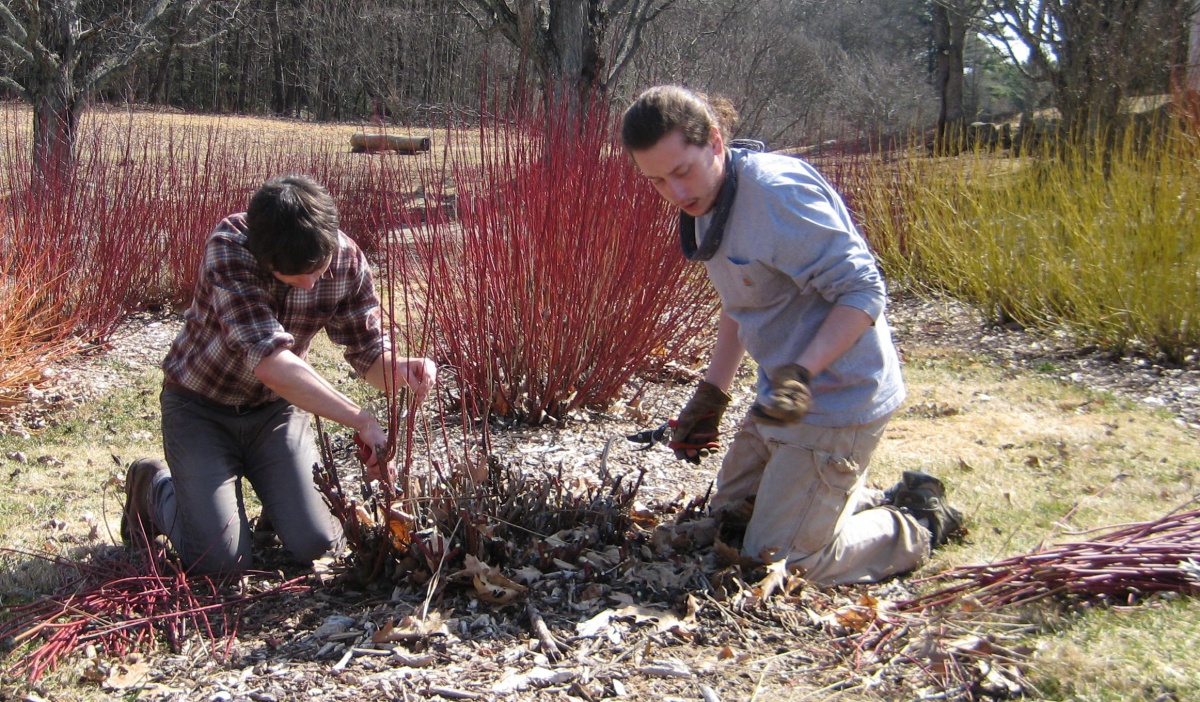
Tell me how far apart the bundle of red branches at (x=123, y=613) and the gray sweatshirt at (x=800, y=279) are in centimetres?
155

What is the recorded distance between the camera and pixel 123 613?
271cm

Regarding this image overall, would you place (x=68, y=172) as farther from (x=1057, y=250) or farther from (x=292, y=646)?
(x=1057, y=250)

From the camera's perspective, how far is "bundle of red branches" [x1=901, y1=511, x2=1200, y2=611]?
2557mm

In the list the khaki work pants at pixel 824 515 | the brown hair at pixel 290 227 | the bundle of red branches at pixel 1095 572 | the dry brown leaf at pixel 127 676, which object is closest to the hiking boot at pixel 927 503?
the khaki work pants at pixel 824 515

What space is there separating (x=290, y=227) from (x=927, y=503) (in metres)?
2.18

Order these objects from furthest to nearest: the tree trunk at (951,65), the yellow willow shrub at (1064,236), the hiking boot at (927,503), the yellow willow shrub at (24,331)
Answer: the tree trunk at (951,65), the yellow willow shrub at (1064,236), the yellow willow shrub at (24,331), the hiking boot at (927,503)

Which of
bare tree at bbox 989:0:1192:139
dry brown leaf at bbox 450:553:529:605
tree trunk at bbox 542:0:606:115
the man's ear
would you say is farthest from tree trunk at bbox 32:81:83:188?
bare tree at bbox 989:0:1192:139

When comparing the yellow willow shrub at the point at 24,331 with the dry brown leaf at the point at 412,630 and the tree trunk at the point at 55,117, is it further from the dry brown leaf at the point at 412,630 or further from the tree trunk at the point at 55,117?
the dry brown leaf at the point at 412,630

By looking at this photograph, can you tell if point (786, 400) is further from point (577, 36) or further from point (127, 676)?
point (577, 36)

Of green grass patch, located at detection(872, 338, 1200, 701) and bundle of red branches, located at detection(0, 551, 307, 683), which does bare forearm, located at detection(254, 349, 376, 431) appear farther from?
green grass patch, located at detection(872, 338, 1200, 701)

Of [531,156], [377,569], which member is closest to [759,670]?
[377,569]

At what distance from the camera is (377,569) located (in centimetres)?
292

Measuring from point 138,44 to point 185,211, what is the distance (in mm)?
2590

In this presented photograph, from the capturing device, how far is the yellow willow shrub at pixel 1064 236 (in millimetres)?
5980
